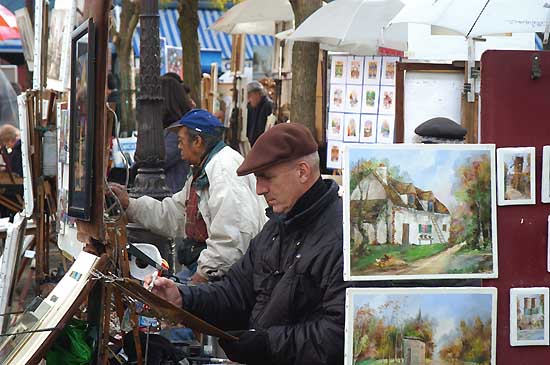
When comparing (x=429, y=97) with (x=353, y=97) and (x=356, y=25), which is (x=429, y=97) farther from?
(x=356, y=25)

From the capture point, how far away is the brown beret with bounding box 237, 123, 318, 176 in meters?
4.42

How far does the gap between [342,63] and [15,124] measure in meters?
7.27

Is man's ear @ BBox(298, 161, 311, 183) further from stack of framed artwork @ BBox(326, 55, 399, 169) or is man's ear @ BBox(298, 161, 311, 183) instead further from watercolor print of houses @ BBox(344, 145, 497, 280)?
stack of framed artwork @ BBox(326, 55, 399, 169)

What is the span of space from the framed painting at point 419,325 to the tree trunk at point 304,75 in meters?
5.72

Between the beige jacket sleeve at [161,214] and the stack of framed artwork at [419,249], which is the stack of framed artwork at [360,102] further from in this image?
the stack of framed artwork at [419,249]

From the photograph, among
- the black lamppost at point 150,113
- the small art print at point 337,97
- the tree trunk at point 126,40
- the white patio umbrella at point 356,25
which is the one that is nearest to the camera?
the small art print at point 337,97

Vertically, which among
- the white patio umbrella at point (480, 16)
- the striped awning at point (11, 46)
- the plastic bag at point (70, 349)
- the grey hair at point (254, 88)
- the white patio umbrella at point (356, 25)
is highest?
the striped awning at point (11, 46)

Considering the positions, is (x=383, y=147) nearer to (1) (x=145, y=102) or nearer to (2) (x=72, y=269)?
(2) (x=72, y=269)

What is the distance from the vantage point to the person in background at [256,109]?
16188 millimetres

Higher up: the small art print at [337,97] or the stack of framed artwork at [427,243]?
the small art print at [337,97]

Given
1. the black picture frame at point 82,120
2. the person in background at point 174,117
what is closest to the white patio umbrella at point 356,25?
the person in background at point 174,117

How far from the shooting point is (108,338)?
4121 mm

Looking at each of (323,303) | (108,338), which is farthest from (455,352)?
(108,338)

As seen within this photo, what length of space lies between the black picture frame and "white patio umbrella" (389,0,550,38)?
241 centimetres
